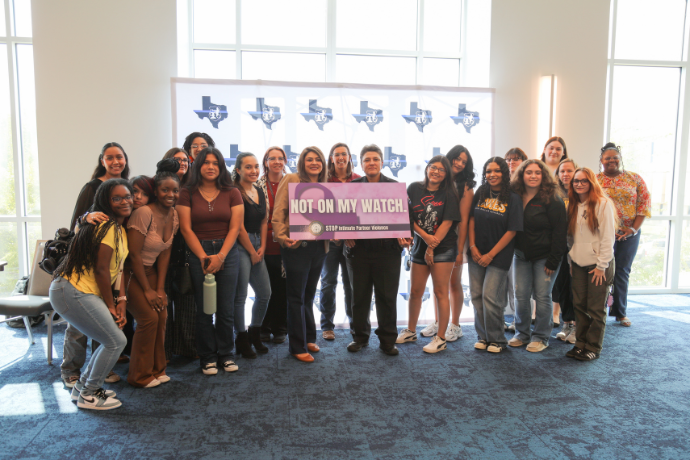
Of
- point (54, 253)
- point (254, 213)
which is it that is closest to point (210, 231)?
point (254, 213)

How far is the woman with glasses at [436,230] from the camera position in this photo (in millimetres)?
3340

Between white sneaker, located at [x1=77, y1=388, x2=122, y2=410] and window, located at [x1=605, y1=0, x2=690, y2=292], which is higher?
window, located at [x1=605, y1=0, x2=690, y2=292]

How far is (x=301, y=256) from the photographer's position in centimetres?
318

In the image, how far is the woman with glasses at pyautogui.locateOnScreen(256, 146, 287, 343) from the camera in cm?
341

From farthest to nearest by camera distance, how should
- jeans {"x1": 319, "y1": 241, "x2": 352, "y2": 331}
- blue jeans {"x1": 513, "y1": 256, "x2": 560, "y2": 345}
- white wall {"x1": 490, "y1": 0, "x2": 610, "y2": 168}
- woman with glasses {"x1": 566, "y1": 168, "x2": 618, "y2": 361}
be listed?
white wall {"x1": 490, "y1": 0, "x2": 610, "y2": 168}
jeans {"x1": 319, "y1": 241, "x2": 352, "y2": 331}
blue jeans {"x1": 513, "y1": 256, "x2": 560, "y2": 345}
woman with glasses {"x1": 566, "y1": 168, "x2": 618, "y2": 361}

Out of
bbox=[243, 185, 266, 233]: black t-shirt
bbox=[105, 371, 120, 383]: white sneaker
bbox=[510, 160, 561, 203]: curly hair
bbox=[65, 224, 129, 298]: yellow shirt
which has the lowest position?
bbox=[105, 371, 120, 383]: white sneaker

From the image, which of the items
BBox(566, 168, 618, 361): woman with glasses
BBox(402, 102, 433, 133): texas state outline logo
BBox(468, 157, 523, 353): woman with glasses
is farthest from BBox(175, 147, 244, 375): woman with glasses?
BBox(566, 168, 618, 361): woman with glasses

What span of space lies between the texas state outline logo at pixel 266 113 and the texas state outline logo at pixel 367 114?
856 mm

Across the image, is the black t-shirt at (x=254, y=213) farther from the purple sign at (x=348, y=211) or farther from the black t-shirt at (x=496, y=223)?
the black t-shirt at (x=496, y=223)

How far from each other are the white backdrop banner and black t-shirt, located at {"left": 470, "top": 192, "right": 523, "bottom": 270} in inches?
49.9

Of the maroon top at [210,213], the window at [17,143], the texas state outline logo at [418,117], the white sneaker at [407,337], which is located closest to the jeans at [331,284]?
the white sneaker at [407,337]

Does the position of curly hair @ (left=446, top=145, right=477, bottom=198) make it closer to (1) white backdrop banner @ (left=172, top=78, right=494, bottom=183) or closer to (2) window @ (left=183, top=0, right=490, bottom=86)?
(1) white backdrop banner @ (left=172, top=78, right=494, bottom=183)

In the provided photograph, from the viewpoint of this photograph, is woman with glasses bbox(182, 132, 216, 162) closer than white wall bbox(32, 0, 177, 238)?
Yes

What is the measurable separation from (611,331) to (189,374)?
13.0 feet
